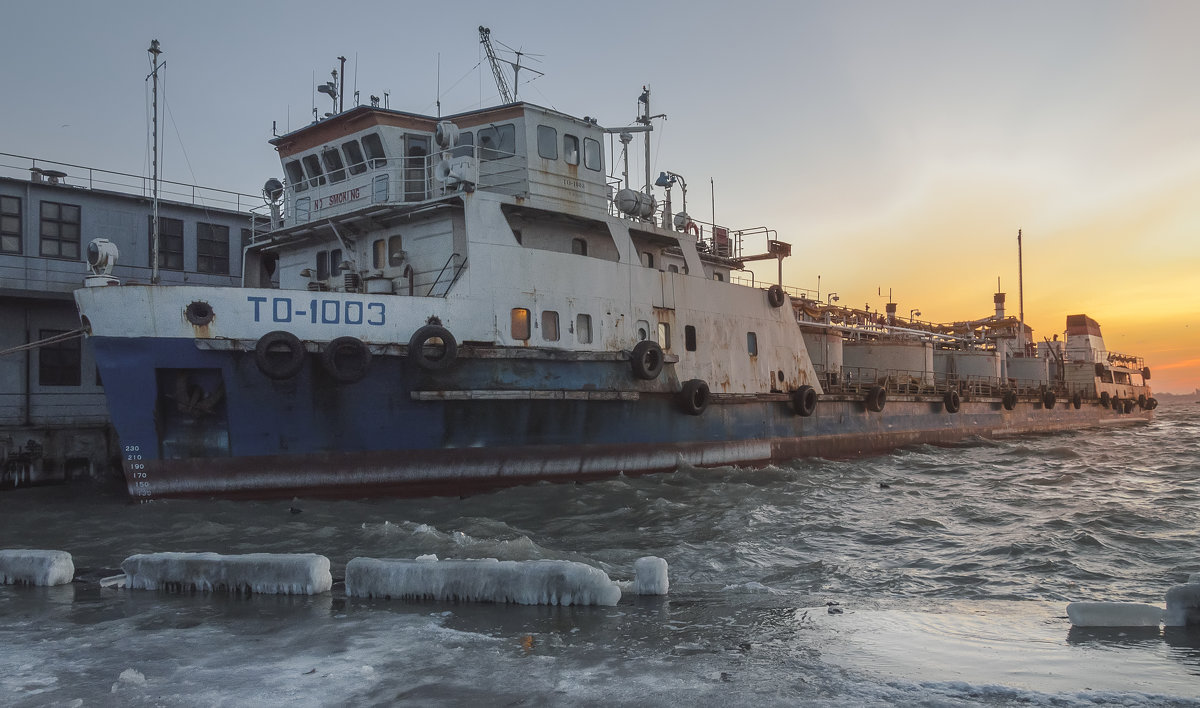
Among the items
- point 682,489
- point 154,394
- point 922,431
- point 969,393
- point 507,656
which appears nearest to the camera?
point 507,656

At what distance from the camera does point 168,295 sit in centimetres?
1166

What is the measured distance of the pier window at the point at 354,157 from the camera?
15297mm

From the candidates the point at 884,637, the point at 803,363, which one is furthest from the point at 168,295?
the point at 803,363

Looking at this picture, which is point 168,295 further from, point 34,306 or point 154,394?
point 34,306

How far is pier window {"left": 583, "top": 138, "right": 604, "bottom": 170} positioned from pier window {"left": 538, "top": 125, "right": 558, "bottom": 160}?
704 millimetres

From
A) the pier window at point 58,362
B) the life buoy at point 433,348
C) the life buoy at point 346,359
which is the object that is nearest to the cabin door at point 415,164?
the life buoy at point 433,348

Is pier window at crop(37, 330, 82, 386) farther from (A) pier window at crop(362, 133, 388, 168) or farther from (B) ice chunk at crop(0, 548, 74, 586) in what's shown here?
(B) ice chunk at crop(0, 548, 74, 586)

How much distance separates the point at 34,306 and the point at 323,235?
667 centimetres

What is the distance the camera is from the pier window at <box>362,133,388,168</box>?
14992 mm

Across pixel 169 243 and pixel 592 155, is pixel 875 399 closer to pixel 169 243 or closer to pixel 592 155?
pixel 592 155

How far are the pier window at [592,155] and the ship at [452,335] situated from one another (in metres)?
0.07

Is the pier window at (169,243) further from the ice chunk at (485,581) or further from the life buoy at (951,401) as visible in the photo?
the life buoy at (951,401)

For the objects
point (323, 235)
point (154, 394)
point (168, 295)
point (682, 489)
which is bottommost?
point (682, 489)

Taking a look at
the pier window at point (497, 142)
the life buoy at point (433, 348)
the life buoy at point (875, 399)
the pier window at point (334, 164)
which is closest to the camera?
the life buoy at point (433, 348)
